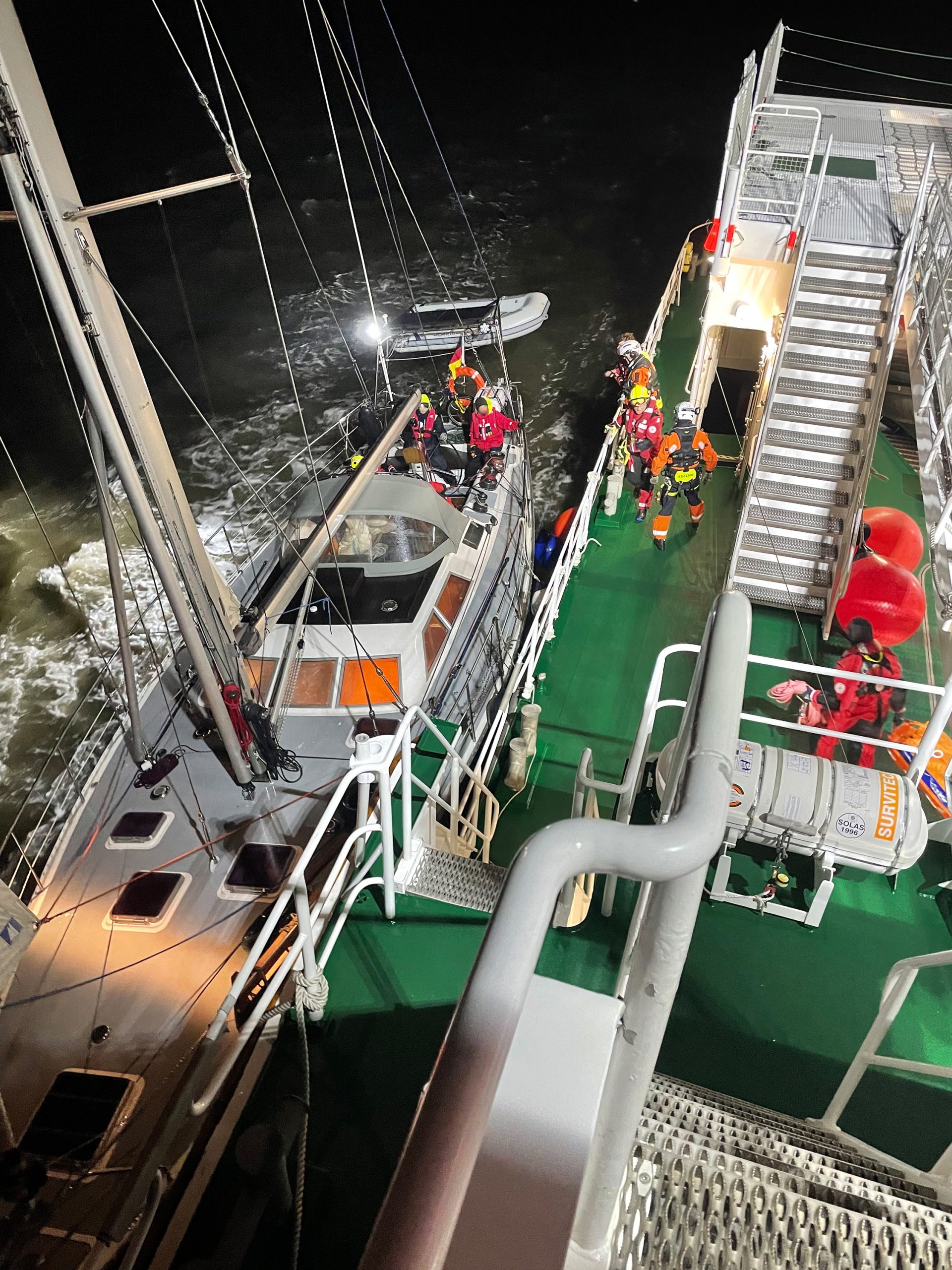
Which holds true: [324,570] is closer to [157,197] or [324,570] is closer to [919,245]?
[157,197]

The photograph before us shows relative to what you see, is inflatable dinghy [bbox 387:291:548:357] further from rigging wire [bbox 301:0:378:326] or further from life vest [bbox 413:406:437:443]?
life vest [bbox 413:406:437:443]

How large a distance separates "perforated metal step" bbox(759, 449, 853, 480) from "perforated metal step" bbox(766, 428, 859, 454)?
14cm

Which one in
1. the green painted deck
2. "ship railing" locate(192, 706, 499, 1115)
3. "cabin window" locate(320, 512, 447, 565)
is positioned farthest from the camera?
"cabin window" locate(320, 512, 447, 565)

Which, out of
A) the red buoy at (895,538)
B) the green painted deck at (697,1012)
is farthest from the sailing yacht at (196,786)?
the red buoy at (895,538)

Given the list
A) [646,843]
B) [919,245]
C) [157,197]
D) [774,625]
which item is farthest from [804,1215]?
[919,245]

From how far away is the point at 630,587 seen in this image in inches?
356

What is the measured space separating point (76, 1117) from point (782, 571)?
779 centimetres

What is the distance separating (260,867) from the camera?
5.68 meters

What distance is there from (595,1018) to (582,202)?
32.9 m

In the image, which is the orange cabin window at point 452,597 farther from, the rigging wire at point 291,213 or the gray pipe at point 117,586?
the gray pipe at point 117,586

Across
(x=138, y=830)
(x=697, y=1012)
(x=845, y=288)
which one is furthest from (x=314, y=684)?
(x=845, y=288)

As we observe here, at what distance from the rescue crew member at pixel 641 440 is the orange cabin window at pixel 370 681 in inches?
174

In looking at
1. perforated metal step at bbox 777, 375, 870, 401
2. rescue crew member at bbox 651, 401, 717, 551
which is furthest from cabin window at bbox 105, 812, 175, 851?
perforated metal step at bbox 777, 375, 870, 401

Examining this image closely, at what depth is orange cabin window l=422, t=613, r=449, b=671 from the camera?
771cm
